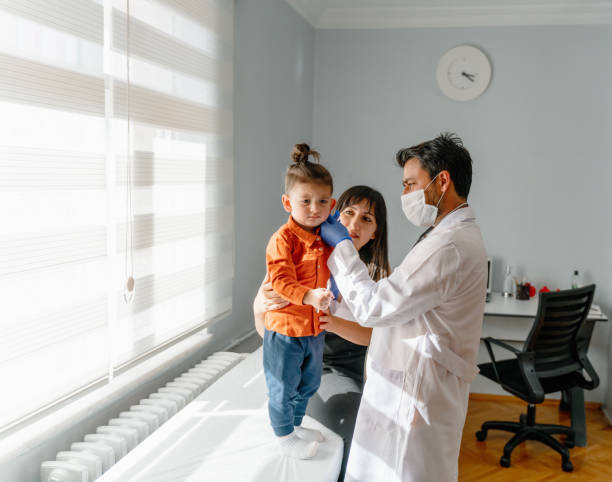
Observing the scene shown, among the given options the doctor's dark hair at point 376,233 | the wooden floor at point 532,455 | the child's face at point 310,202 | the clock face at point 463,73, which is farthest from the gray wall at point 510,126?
the child's face at point 310,202

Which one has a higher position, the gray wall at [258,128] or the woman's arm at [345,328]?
the gray wall at [258,128]

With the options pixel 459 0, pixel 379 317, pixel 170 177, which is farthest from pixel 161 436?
pixel 459 0

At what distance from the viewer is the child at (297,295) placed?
4.94 ft

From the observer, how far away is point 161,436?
1729 mm

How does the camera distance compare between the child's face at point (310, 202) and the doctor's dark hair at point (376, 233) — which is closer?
the child's face at point (310, 202)

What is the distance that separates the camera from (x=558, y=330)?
320 cm

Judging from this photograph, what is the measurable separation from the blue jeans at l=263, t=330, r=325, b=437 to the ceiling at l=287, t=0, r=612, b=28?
2.82 meters

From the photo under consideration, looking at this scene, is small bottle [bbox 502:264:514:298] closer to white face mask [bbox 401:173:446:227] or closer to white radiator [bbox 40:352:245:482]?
white radiator [bbox 40:352:245:482]

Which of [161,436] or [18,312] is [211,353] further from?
[18,312]

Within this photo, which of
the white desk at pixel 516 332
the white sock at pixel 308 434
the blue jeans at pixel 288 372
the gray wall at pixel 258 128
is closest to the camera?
the blue jeans at pixel 288 372

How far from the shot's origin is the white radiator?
157cm

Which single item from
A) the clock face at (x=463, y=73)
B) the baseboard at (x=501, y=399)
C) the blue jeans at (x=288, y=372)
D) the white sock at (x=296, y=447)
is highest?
the clock face at (x=463, y=73)

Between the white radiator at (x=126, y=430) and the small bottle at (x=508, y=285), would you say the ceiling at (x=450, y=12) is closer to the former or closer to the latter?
the small bottle at (x=508, y=285)

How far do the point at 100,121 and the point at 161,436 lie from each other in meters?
0.99
